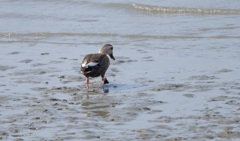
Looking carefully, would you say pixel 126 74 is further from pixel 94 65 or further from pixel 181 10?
pixel 181 10

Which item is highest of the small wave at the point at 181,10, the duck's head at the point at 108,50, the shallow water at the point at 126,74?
the duck's head at the point at 108,50

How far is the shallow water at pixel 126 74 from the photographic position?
9057mm

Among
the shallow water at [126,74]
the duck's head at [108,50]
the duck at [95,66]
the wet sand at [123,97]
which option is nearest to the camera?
the wet sand at [123,97]

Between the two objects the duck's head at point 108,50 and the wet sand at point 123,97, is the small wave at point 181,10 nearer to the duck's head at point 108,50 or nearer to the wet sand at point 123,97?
the wet sand at point 123,97

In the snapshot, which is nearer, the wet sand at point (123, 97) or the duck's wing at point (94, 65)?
the wet sand at point (123, 97)

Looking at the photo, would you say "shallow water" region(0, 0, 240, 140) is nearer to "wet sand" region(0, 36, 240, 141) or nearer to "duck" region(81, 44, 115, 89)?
"wet sand" region(0, 36, 240, 141)

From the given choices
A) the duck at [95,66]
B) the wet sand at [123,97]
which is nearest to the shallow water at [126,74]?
the wet sand at [123,97]

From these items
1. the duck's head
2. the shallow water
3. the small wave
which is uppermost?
the duck's head

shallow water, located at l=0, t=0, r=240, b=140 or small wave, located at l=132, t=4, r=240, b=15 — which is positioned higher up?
shallow water, located at l=0, t=0, r=240, b=140

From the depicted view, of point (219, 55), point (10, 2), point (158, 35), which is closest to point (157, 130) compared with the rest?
point (219, 55)

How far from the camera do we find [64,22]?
1956cm

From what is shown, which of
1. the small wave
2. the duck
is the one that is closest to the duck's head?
the duck

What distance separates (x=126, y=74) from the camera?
498 inches

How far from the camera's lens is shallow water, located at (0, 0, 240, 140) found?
9.06m
